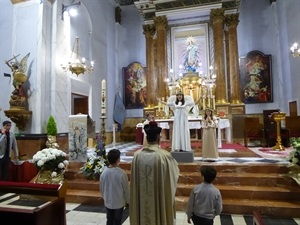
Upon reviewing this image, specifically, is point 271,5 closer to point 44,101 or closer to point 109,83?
point 109,83

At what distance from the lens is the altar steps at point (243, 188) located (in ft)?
13.2

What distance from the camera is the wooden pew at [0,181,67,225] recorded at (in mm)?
2213

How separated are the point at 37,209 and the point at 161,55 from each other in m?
9.78

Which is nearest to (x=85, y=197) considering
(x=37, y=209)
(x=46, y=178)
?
(x=46, y=178)

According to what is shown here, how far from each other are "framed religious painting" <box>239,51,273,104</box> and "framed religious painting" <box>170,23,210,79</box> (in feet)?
7.20

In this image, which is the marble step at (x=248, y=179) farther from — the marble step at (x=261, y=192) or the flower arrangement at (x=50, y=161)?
the flower arrangement at (x=50, y=161)

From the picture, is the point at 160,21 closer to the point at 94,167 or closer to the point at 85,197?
the point at 94,167

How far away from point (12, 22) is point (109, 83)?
5.44 metres

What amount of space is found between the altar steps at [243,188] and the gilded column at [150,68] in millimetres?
6326

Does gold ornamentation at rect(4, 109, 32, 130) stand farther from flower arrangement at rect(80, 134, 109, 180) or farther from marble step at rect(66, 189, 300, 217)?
marble step at rect(66, 189, 300, 217)

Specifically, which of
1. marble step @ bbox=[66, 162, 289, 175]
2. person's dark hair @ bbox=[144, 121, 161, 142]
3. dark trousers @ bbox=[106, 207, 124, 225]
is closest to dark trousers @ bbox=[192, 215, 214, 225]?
dark trousers @ bbox=[106, 207, 124, 225]

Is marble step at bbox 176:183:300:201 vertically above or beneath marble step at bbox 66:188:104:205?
above

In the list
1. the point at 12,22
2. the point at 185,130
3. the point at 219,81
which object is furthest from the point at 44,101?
the point at 219,81

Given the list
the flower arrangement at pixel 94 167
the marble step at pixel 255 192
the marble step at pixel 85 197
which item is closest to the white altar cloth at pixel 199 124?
the marble step at pixel 255 192
